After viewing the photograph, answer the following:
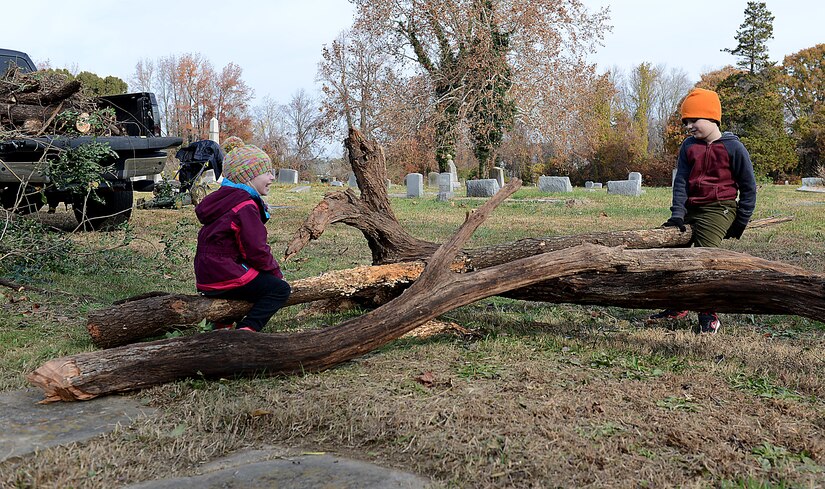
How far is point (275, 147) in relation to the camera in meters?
49.3

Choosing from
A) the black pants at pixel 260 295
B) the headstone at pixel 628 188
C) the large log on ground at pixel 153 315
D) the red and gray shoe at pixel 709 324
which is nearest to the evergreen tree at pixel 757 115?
the headstone at pixel 628 188

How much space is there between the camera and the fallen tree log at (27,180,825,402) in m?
3.27

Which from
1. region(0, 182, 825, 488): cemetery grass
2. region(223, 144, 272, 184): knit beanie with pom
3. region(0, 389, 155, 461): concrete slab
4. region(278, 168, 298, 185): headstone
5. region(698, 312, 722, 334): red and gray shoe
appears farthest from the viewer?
region(278, 168, 298, 185): headstone

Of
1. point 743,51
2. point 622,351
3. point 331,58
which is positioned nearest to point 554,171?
point 743,51

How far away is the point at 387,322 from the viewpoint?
12.1 ft

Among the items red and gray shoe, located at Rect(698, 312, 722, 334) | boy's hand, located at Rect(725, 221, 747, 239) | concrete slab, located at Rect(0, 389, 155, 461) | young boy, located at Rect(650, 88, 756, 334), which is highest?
young boy, located at Rect(650, 88, 756, 334)

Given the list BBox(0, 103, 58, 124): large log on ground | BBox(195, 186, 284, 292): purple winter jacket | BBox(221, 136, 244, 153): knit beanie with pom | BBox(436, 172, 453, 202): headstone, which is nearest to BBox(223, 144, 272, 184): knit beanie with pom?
BBox(195, 186, 284, 292): purple winter jacket

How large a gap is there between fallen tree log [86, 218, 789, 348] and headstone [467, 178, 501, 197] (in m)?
15.6

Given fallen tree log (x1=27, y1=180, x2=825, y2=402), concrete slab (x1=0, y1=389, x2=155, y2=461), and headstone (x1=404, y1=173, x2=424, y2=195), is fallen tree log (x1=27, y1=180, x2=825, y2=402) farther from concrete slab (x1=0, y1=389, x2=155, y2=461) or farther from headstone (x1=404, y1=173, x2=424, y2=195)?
headstone (x1=404, y1=173, x2=424, y2=195)

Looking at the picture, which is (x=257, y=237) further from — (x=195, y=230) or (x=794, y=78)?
(x=794, y=78)

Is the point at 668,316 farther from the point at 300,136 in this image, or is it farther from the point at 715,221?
the point at 300,136

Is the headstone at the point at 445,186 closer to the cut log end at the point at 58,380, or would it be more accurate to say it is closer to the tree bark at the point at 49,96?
the tree bark at the point at 49,96

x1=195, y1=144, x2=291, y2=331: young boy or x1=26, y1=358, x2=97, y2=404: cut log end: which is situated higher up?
x1=195, y1=144, x2=291, y2=331: young boy

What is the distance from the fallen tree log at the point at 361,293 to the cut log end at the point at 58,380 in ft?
2.87
